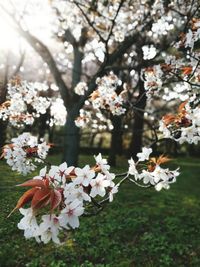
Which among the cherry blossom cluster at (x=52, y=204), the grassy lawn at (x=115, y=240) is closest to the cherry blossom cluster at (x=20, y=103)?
the grassy lawn at (x=115, y=240)

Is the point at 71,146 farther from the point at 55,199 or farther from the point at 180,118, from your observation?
the point at 55,199

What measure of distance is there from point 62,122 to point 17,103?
3637 mm

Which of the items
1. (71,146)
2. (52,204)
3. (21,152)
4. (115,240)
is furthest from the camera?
(71,146)

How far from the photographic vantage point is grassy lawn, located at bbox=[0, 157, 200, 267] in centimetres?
591

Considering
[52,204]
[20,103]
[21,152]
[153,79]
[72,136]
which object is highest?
[153,79]

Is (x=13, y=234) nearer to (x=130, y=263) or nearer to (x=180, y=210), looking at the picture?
(x=130, y=263)

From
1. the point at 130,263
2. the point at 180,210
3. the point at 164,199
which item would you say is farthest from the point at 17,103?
the point at 164,199

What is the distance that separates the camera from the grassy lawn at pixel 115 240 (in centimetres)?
591

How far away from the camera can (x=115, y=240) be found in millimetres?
7172

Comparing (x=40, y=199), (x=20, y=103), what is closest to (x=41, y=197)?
(x=40, y=199)

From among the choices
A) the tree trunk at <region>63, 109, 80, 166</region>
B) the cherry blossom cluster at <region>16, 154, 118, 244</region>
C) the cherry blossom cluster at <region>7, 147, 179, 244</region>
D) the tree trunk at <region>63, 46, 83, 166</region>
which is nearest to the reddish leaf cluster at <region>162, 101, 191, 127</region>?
the cherry blossom cluster at <region>7, 147, 179, 244</region>

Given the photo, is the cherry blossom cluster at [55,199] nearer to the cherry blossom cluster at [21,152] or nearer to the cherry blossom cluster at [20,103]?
the cherry blossom cluster at [21,152]

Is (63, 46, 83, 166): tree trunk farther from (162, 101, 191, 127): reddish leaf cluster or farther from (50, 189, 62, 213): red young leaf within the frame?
(50, 189, 62, 213): red young leaf

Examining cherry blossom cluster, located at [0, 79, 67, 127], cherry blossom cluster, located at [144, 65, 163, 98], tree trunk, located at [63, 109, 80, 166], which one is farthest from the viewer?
tree trunk, located at [63, 109, 80, 166]
